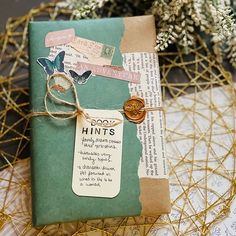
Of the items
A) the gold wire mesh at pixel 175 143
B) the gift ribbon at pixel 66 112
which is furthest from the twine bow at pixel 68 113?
the gold wire mesh at pixel 175 143

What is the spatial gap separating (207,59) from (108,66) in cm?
25

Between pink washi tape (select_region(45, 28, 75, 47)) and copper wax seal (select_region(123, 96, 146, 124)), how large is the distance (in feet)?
0.55

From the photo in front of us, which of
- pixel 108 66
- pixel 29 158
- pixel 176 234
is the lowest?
pixel 176 234

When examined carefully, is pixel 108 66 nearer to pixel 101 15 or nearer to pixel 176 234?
pixel 101 15

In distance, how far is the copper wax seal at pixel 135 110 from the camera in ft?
2.64

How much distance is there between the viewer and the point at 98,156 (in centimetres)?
79

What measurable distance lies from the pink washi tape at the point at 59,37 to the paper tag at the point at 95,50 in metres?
0.01

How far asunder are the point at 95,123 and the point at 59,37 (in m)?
0.18

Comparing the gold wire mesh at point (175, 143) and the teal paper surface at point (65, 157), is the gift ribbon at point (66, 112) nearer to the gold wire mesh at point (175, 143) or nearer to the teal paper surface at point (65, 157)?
the teal paper surface at point (65, 157)

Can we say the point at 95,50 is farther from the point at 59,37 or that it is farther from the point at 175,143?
the point at 175,143

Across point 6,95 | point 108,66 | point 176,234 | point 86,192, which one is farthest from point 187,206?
point 6,95

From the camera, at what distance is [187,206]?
84cm

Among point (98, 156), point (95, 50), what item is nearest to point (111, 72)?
point (95, 50)

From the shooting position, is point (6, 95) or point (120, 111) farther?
point (6, 95)
